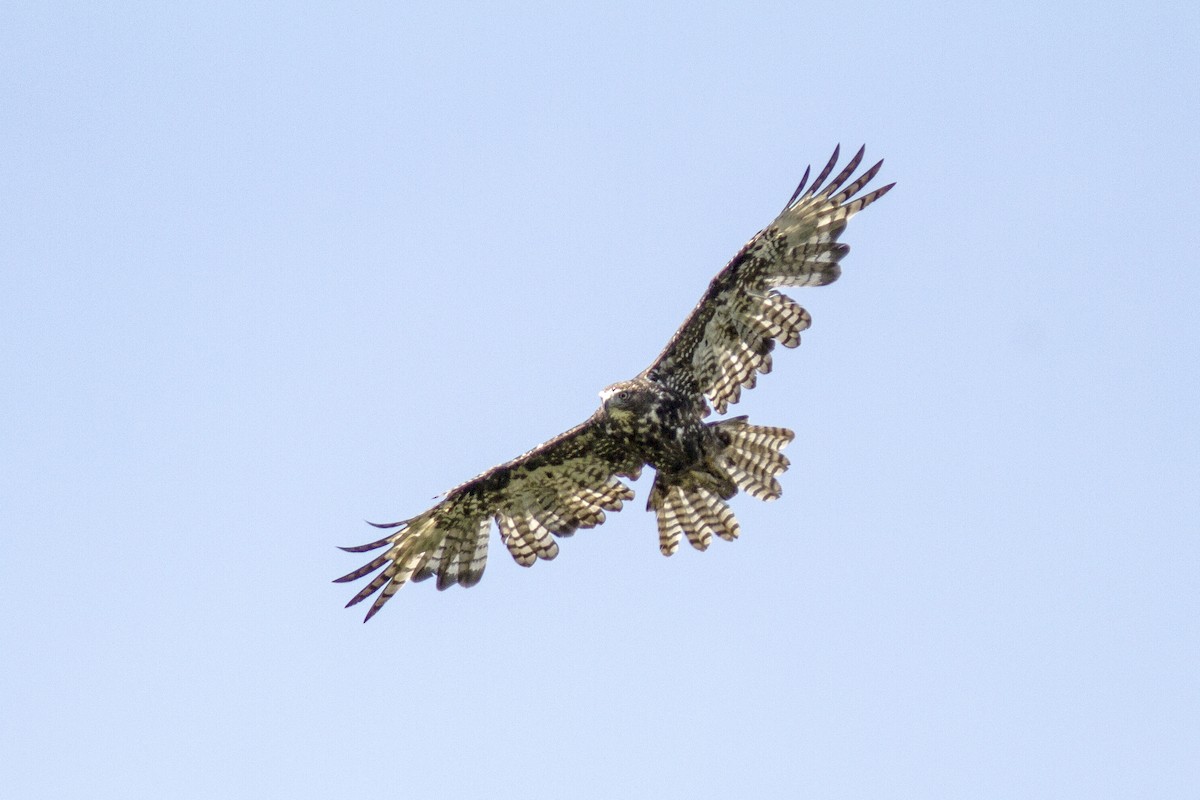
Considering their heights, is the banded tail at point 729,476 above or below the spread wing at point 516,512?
below

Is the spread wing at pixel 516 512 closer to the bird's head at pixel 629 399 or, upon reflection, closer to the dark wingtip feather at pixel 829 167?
the bird's head at pixel 629 399

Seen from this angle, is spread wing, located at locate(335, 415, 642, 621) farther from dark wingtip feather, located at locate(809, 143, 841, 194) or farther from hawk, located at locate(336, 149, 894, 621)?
dark wingtip feather, located at locate(809, 143, 841, 194)

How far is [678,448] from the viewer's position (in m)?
18.3

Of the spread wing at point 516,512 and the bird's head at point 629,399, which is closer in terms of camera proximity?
the bird's head at point 629,399

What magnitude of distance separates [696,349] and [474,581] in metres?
3.08

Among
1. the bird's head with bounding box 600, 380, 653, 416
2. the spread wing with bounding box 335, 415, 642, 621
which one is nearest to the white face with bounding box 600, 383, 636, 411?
the bird's head with bounding box 600, 380, 653, 416

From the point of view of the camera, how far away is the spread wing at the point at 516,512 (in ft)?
61.8

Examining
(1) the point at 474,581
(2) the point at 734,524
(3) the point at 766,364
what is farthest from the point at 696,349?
(1) the point at 474,581

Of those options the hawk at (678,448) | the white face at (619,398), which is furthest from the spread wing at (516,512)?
the white face at (619,398)

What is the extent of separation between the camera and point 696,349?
18266mm

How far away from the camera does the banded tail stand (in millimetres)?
18609

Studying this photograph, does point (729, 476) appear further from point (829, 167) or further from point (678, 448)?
point (829, 167)

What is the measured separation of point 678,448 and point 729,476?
632 millimetres

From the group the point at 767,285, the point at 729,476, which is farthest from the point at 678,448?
the point at 767,285
